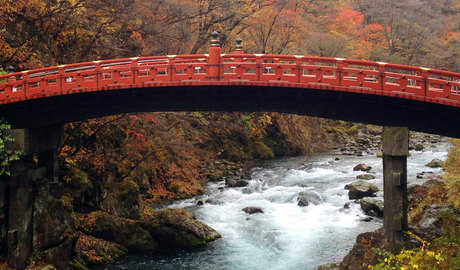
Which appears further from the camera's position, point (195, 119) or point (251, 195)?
point (195, 119)

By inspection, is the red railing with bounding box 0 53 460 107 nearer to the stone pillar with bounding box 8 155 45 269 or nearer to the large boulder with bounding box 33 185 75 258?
the stone pillar with bounding box 8 155 45 269

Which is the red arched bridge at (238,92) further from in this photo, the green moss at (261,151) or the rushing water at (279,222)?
the green moss at (261,151)

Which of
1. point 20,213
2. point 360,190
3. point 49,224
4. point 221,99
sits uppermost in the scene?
point 221,99

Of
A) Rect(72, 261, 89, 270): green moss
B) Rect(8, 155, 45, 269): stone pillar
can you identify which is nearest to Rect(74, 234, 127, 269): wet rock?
Rect(72, 261, 89, 270): green moss

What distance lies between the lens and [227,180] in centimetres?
3906

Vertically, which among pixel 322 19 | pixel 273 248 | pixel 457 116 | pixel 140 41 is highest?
pixel 322 19

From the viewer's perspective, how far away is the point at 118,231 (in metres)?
26.2

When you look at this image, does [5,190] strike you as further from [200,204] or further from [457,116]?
[457,116]

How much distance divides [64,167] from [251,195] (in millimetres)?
14007

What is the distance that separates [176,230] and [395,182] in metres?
11.7

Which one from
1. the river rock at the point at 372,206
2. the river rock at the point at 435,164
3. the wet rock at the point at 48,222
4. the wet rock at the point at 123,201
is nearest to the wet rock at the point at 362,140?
the river rock at the point at 435,164

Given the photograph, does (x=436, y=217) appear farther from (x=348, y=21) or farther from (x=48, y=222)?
(x=348, y=21)

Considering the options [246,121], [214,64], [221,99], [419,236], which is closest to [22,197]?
[221,99]

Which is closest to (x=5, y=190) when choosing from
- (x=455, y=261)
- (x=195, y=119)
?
(x=455, y=261)
